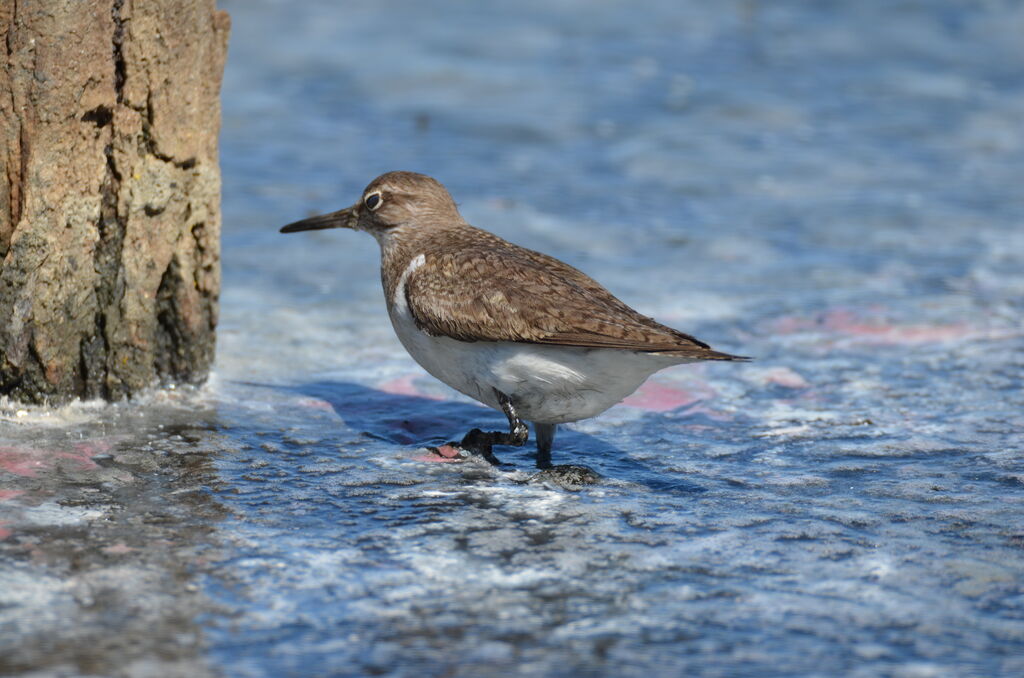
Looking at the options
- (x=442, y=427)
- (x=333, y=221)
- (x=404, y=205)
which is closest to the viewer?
(x=442, y=427)

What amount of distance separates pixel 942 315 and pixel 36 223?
5255 millimetres

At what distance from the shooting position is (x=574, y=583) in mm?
4473

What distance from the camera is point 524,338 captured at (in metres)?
5.61

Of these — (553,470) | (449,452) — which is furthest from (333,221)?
(553,470)

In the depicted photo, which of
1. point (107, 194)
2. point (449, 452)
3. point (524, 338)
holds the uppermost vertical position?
point (107, 194)

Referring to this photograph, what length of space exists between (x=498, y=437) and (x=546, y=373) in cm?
45

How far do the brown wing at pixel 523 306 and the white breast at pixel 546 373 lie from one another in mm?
81

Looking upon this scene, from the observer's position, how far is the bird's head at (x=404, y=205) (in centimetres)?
682

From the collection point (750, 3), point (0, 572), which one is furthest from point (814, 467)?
point (750, 3)

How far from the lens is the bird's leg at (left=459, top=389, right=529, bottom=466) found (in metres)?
5.82

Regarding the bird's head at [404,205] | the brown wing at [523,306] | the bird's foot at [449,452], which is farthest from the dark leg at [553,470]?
the bird's head at [404,205]

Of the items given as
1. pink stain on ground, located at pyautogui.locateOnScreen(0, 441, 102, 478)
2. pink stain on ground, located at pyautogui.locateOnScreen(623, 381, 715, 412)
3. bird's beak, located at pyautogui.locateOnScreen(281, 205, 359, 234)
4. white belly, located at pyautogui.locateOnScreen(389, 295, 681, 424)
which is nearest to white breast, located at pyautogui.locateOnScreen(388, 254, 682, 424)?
white belly, located at pyautogui.locateOnScreen(389, 295, 681, 424)

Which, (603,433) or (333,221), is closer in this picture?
(603,433)

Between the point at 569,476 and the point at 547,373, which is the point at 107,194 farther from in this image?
the point at 569,476
